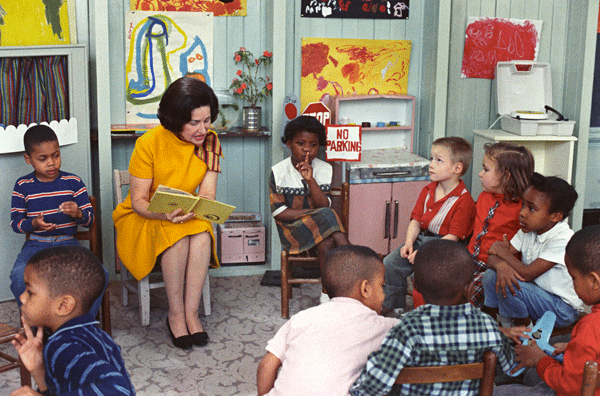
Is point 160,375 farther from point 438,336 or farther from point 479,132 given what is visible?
point 479,132

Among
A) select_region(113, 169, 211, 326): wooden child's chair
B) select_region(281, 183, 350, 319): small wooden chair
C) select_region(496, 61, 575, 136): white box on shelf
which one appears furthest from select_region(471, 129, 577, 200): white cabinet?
select_region(113, 169, 211, 326): wooden child's chair

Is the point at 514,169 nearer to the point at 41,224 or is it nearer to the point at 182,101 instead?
the point at 182,101

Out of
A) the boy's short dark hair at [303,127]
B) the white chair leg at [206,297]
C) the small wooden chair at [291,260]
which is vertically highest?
the boy's short dark hair at [303,127]

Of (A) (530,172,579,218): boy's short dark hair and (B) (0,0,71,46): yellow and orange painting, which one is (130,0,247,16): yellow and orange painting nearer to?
(B) (0,0,71,46): yellow and orange painting

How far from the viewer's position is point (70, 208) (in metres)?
3.08

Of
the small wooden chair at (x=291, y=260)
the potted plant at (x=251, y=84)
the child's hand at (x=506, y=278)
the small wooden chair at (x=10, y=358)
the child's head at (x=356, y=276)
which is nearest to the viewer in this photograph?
the child's head at (x=356, y=276)

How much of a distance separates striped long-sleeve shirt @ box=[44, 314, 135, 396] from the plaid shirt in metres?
0.61

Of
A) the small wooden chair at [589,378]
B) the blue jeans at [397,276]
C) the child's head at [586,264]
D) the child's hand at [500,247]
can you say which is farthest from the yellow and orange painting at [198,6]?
the small wooden chair at [589,378]

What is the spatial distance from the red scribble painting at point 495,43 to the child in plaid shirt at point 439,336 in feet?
9.84

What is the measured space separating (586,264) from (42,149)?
243 centimetres

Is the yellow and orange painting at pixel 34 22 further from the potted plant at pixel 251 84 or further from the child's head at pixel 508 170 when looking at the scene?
the child's head at pixel 508 170

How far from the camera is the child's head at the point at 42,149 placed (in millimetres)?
3037

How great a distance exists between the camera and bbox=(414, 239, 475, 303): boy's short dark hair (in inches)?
67.8

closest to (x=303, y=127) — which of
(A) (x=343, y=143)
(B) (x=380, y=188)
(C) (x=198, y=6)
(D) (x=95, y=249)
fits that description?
(A) (x=343, y=143)
